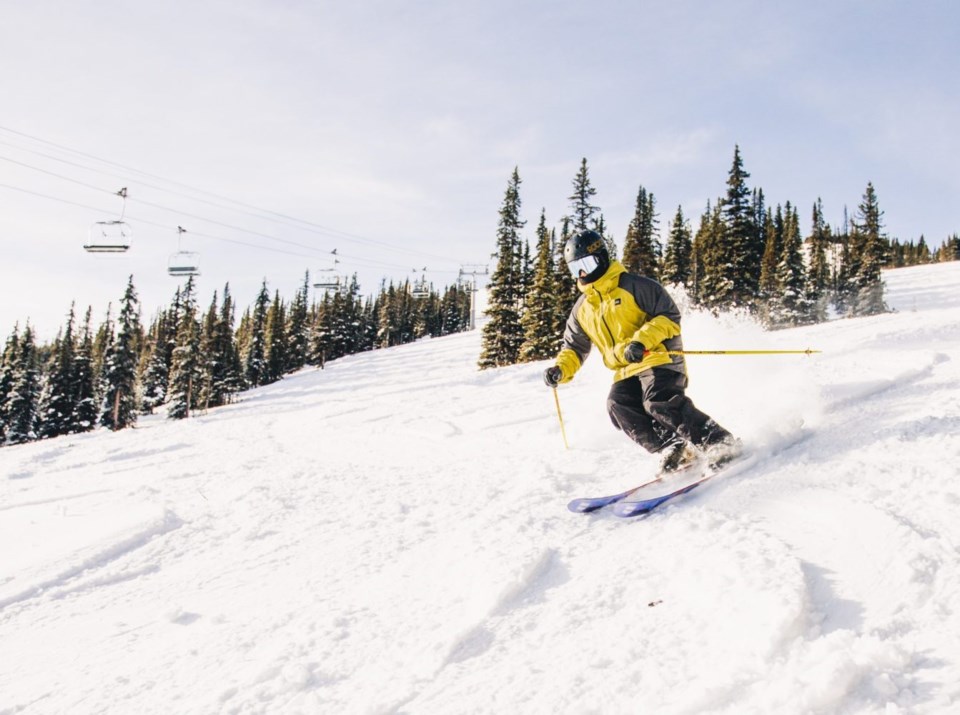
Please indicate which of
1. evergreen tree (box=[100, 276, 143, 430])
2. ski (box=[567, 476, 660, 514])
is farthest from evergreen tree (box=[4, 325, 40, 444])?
ski (box=[567, 476, 660, 514])

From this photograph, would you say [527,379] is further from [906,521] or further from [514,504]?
[906,521]

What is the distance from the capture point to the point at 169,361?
65.1 m

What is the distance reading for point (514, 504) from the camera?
4219 millimetres

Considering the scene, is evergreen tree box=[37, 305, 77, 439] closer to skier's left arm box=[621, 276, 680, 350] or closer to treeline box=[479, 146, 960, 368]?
treeline box=[479, 146, 960, 368]

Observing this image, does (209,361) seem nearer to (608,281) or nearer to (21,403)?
(21,403)

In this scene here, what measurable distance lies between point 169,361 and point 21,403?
55.5 feet

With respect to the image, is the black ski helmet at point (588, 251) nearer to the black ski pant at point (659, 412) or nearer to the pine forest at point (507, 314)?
the black ski pant at point (659, 412)

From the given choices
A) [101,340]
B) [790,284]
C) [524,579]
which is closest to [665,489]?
[524,579]

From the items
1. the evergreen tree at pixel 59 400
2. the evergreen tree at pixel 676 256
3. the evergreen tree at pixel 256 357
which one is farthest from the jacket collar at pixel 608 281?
the evergreen tree at pixel 256 357

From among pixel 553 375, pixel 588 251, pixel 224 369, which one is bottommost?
pixel 224 369

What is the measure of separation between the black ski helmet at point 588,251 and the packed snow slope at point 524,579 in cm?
179

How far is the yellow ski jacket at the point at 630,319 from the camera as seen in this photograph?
468cm

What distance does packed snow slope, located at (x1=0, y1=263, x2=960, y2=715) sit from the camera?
2172 millimetres

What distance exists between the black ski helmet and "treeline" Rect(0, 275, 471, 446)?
46.6 metres
